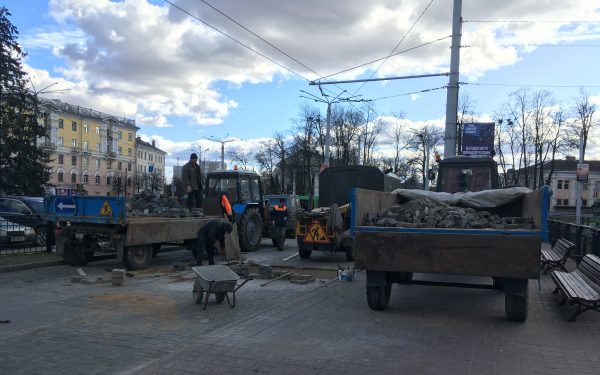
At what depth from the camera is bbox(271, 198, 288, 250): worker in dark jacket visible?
57.8 feet

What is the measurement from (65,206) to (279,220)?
301 inches

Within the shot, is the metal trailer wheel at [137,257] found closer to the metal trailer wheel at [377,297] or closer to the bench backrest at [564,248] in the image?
the metal trailer wheel at [377,297]

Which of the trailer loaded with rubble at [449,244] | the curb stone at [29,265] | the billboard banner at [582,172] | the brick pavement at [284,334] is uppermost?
the billboard banner at [582,172]

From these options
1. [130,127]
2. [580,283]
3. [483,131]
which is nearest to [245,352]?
[580,283]

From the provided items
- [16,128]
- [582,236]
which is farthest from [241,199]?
[16,128]

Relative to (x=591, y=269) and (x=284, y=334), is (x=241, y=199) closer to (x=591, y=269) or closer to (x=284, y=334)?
(x=284, y=334)

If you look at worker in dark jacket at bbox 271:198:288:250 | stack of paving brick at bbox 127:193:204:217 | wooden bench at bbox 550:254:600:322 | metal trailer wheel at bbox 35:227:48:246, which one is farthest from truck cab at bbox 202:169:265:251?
wooden bench at bbox 550:254:600:322

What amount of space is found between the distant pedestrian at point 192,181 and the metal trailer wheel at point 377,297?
8.03 meters

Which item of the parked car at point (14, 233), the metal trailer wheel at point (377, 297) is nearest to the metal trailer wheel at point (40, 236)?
the parked car at point (14, 233)

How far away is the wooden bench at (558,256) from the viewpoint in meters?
11.3

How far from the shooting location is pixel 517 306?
22.6ft

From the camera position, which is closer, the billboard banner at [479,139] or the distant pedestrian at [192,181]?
the distant pedestrian at [192,181]

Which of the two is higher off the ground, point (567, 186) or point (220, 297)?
point (567, 186)

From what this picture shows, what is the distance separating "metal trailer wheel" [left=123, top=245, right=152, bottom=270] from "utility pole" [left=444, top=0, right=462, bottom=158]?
1113 centimetres
